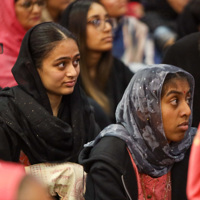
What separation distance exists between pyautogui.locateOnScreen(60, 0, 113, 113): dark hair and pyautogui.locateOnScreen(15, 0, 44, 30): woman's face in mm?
343

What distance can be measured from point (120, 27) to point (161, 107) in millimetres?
2324

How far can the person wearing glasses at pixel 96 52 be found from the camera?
3.83 m

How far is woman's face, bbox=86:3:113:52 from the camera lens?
12.8 feet

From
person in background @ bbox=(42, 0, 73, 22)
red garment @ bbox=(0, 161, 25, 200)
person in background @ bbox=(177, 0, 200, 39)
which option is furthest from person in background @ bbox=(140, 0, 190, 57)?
red garment @ bbox=(0, 161, 25, 200)

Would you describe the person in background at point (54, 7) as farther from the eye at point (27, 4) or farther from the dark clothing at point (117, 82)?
the eye at point (27, 4)

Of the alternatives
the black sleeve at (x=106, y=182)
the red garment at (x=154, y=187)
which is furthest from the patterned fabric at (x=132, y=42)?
the black sleeve at (x=106, y=182)

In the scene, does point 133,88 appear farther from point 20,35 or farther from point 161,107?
point 20,35

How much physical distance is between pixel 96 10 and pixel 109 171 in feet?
5.76

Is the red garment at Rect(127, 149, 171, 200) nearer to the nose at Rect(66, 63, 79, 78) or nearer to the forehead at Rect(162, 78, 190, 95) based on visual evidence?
the forehead at Rect(162, 78, 190, 95)

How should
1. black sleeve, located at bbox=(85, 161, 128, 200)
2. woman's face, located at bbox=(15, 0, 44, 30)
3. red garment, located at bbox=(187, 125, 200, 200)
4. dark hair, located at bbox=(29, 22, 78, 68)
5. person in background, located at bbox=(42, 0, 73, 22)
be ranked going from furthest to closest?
person in background, located at bbox=(42, 0, 73, 22)
woman's face, located at bbox=(15, 0, 44, 30)
dark hair, located at bbox=(29, 22, 78, 68)
black sleeve, located at bbox=(85, 161, 128, 200)
red garment, located at bbox=(187, 125, 200, 200)

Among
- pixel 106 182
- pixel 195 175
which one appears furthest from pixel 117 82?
pixel 195 175

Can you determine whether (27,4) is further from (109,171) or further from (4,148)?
(109,171)

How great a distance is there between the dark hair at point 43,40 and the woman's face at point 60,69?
21mm

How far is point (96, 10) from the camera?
12.9 ft
